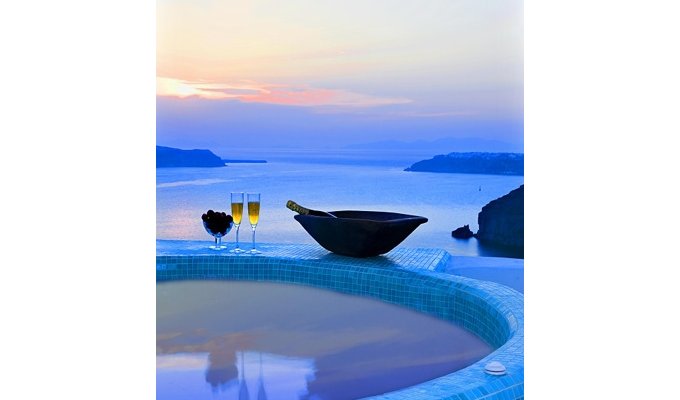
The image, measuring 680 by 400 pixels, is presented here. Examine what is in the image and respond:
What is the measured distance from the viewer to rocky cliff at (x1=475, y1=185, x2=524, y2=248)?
758 cm

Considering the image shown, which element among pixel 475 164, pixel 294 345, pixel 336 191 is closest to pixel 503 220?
pixel 475 164

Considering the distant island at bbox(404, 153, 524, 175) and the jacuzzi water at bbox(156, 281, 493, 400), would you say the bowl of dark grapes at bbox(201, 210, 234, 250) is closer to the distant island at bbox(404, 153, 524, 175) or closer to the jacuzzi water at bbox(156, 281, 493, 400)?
Result: the jacuzzi water at bbox(156, 281, 493, 400)

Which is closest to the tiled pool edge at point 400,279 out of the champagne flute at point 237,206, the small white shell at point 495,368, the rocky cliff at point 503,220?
the small white shell at point 495,368

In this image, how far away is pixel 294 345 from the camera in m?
2.48

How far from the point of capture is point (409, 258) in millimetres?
3455

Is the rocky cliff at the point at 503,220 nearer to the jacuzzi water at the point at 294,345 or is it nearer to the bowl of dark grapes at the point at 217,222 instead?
the bowl of dark grapes at the point at 217,222

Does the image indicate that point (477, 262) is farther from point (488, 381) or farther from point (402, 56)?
point (402, 56)

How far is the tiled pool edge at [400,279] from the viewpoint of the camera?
2.25m

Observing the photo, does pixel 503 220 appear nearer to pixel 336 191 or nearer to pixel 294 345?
pixel 336 191

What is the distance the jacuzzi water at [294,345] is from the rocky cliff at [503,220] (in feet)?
13.9

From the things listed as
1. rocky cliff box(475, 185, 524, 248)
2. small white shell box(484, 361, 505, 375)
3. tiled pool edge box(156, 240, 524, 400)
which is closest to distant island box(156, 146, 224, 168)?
rocky cliff box(475, 185, 524, 248)
